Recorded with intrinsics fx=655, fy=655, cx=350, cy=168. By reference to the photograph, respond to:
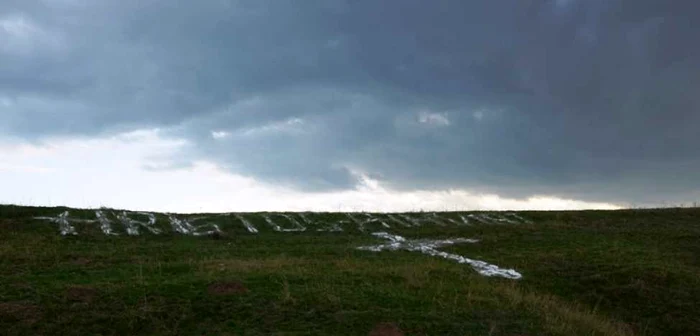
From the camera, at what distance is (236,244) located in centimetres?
3136

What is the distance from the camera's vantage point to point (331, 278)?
67.0 ft

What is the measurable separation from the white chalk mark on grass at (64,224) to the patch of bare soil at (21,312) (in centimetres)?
1584

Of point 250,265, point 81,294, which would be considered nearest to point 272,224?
point 250,265

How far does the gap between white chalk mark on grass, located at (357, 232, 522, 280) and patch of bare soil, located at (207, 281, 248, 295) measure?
34.1 feet

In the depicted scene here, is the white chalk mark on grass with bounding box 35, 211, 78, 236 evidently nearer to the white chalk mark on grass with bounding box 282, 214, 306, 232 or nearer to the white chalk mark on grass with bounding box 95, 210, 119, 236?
the white chalk mark on grass with bounding box 95, 210, 119, 236

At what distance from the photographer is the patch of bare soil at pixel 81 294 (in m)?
17.4

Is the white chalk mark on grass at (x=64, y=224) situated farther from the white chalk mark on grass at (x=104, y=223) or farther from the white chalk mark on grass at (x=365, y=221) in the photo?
the white chalk mark on grass at (x=365, y=221)

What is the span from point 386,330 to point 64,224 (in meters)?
24.7

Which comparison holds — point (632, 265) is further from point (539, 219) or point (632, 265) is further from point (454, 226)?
point (539, 219)

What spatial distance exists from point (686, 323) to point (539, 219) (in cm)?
2163

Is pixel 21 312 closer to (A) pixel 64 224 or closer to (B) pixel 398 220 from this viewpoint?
(A) pixel 64 224

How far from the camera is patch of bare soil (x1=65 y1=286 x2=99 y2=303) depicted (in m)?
17.4

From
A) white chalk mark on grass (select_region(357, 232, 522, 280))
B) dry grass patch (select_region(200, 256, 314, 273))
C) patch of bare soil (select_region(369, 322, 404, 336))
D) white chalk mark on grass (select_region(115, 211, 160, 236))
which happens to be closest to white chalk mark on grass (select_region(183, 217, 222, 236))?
white chalk mark on grass (select_region(115, 211, 160, 236))

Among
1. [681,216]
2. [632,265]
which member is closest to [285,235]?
[632,265]
